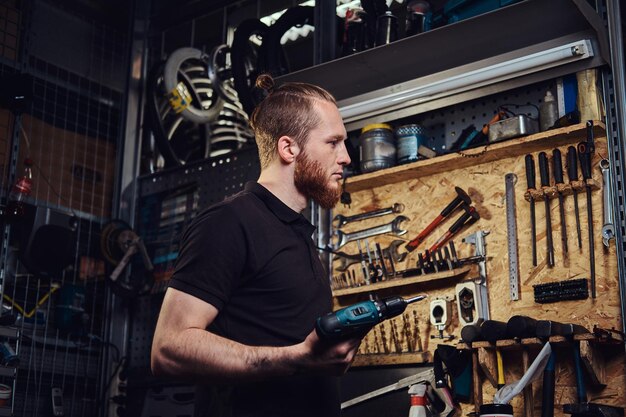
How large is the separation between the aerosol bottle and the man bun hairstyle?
3.95 feet

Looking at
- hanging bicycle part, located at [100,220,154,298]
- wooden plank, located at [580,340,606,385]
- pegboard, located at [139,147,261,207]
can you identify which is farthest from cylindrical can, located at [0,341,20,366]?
wooden plank, located at [580,340,606,385]

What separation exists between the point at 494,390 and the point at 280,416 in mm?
1520

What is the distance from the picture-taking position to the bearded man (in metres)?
A: 1.33

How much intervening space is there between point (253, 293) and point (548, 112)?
174 cm

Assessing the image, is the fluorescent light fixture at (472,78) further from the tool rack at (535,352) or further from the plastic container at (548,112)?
the tool rack at (535,352)

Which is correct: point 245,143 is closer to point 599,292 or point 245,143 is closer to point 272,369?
point 599,292

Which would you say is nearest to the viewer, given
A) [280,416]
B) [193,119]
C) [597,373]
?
[280,416]

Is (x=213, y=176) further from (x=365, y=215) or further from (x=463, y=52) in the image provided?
(x=463, y=52)

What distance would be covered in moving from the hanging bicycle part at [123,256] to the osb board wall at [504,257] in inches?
40.6

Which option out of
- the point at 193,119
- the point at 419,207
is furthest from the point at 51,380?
the point at 419,207

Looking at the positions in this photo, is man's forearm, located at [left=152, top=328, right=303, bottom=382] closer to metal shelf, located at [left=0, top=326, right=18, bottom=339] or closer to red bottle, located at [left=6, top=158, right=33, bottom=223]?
metal shelf, located at [left=0, top=326, right=18, bottom=339]

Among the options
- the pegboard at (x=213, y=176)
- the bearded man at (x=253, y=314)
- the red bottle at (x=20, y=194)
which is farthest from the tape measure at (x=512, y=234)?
the red bottle at (x=20, y=194)

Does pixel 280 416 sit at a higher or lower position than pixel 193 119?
lower

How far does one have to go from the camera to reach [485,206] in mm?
2984
